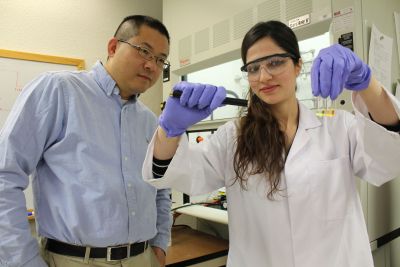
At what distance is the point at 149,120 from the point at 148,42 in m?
0.37

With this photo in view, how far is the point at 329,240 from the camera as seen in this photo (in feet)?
3.20

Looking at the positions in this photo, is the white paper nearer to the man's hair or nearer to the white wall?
the man's hair

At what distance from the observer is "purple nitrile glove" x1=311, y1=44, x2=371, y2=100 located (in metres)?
0.85

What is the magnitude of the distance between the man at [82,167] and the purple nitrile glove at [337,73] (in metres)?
0.73

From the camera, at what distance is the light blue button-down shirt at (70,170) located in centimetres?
105

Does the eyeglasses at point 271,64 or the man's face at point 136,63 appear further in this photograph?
the man's face at point 136,63

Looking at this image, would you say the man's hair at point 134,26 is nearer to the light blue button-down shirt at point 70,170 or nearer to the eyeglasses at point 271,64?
the light blue button-down shirt at point 70,170

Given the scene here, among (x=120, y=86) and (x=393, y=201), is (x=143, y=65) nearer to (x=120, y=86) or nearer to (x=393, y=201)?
(x=120, y=86)

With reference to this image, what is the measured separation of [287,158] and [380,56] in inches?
31.5

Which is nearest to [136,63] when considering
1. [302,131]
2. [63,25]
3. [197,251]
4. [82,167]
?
[82,167]

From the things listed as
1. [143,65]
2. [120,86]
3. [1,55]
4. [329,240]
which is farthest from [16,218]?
[1,55]

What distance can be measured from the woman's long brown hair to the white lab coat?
3 cm

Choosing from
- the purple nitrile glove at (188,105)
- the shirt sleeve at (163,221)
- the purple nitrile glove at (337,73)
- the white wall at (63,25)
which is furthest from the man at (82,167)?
the white wall at (63,25)

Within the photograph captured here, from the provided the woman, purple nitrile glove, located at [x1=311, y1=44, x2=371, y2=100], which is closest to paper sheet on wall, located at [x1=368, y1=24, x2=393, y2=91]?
the woman
